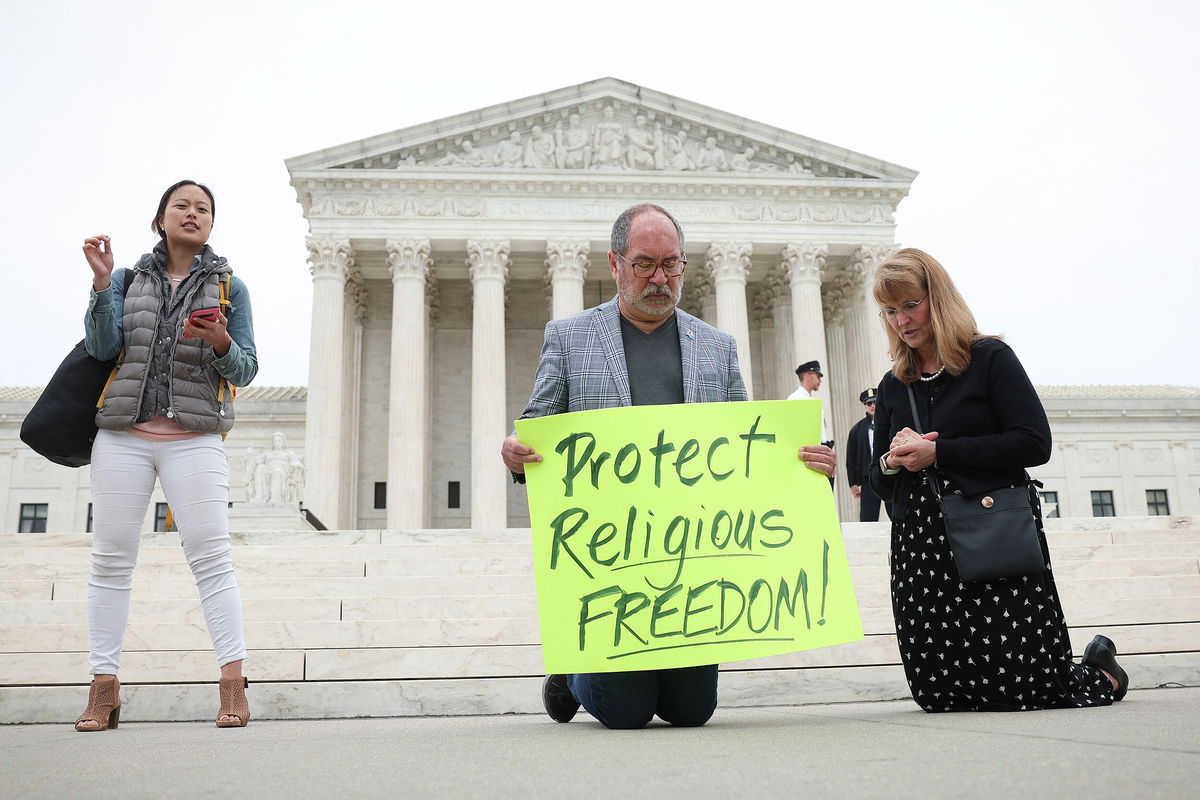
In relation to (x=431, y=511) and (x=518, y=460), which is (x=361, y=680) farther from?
(x=431, y=511)

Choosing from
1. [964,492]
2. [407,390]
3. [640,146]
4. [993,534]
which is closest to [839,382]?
[640,146]

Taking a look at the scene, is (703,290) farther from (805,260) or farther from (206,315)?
(206,315)

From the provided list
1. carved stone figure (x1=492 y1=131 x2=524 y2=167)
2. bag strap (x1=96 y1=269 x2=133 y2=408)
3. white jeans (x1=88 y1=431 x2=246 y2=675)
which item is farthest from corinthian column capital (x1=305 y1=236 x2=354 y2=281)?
white jeans (x1=88 y1=431 x2=246 y2=675)

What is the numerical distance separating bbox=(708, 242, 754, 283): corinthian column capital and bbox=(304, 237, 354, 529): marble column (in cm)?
1195

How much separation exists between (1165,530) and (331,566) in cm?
1251

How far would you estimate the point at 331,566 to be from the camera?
1227 cm

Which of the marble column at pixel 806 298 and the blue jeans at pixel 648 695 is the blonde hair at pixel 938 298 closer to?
the blue jeans at pixel 648 695

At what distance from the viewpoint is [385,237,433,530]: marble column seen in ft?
95.1

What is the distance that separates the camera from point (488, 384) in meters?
29.9

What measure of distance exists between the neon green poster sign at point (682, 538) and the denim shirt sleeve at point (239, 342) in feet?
6.46

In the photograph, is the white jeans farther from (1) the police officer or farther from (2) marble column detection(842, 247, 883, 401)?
(2) marble column detection(842, 247, 883, 401)

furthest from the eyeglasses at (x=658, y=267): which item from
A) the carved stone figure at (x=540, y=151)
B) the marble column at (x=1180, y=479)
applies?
the marble column at (x=1180, y=479)

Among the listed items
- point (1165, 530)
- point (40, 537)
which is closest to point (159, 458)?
point (40, 537)

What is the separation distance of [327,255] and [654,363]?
89.4ft
